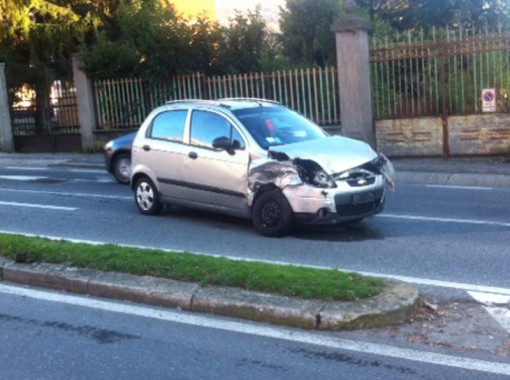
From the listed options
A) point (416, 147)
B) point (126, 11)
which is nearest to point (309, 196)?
point (416, 147)

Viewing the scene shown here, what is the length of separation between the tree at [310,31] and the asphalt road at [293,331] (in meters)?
10.8

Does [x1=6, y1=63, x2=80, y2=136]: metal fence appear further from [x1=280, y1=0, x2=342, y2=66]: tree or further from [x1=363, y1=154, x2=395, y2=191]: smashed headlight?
[x1=363, y1=154, x2=395, y2=191]: smashed headlight

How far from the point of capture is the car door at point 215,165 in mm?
9664

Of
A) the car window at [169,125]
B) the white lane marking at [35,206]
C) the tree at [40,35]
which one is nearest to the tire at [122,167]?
the white lane marking at [35,206]

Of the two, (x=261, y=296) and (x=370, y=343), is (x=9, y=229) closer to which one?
(x=261, y=296)

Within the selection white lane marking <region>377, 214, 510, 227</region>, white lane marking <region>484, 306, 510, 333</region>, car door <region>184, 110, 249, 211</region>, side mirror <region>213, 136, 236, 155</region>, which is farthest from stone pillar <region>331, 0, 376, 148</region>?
white lane marking <region>484, 306, 510, 333</region>

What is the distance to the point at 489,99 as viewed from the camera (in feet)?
53.0

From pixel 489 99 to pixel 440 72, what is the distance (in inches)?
49.1

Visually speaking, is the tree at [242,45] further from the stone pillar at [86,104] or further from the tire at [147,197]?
the tire at [147,197]

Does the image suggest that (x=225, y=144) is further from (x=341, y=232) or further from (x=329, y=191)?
(x=341, y=232)

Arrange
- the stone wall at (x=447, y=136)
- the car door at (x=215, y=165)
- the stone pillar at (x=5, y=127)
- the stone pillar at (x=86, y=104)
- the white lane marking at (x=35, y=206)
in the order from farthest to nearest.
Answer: the stone pillar at (x=5, y=127) < the stone pillar at (x=86, y=104) < the stone wall at (x=447, y=136) < the white lane marking at (x=35, y=206) < the car door at (x=215, y=165)

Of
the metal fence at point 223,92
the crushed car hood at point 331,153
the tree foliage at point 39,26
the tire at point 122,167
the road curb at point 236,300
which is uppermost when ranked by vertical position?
the tree foliage at point 39,26

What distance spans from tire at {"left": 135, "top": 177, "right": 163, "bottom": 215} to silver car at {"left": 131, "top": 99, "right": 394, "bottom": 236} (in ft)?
0.05

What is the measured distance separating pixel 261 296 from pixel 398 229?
13.2 ft
